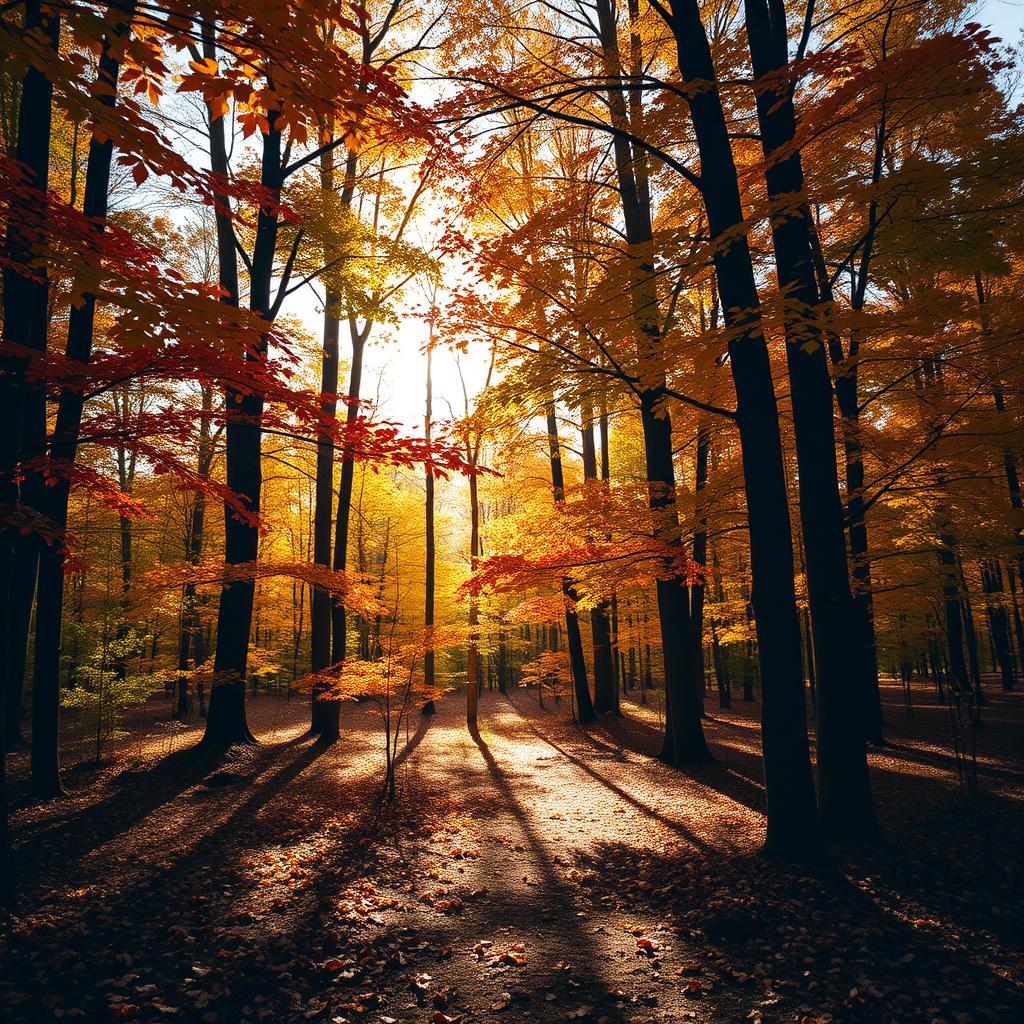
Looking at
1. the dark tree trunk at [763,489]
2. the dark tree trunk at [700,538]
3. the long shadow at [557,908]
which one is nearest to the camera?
the long shadow at [557,908]

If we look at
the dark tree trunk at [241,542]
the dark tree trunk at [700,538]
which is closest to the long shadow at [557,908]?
the dark tree trunk at [700,538]

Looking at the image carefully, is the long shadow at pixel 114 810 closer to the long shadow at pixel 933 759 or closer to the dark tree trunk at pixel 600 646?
the dark tree trunk at pixel 600 646

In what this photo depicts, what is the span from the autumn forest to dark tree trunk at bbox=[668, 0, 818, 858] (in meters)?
0.04

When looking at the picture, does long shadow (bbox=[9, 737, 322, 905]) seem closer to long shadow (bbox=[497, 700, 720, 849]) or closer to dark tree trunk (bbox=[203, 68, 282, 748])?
dark tree trunk (bbox=[203, 68, 282, 748])

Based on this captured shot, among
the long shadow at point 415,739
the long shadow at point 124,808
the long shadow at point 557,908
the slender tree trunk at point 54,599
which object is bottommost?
the long shadow at point 415,739

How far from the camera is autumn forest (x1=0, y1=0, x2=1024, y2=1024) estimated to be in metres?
3.35

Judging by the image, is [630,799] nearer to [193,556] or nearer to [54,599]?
[54,599]

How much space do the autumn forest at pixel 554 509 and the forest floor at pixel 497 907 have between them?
0.04 meters

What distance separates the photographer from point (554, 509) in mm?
8922

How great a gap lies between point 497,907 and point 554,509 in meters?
5.68

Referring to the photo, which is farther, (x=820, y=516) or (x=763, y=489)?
(x=820, y=516)

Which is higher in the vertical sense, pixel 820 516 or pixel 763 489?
pixel 763 489

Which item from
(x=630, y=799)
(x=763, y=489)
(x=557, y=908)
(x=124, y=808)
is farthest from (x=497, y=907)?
(x=124, y=808)

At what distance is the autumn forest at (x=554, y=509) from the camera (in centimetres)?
335
